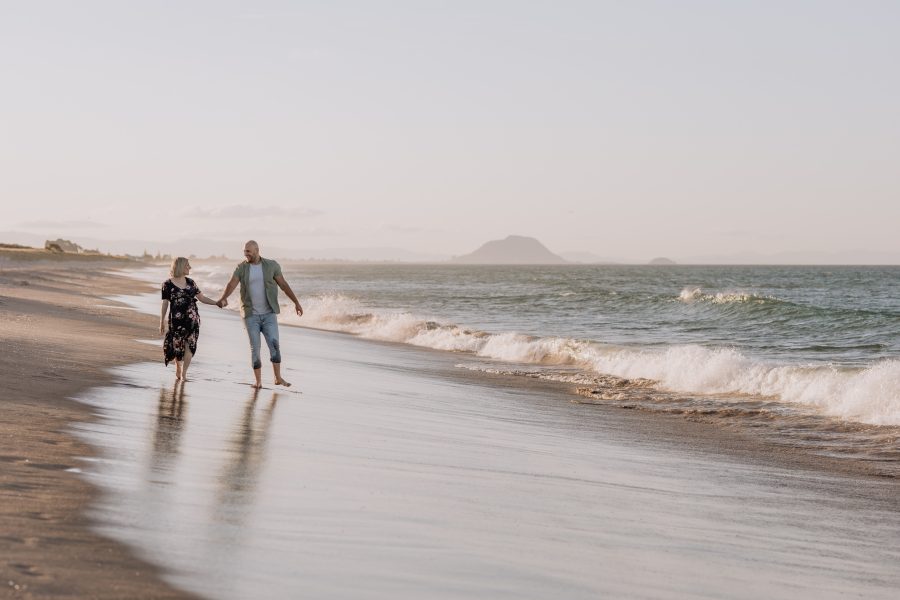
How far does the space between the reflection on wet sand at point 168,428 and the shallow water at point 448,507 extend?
0.03 m

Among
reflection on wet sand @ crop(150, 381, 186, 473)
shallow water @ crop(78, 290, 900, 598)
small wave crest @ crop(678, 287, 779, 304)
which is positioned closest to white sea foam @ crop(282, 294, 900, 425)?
shallow water @ crop(78, 290, 900, 598)

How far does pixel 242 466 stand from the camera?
722 cm

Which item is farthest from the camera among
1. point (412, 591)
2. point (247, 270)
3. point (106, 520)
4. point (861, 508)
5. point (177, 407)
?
point (247, 270)

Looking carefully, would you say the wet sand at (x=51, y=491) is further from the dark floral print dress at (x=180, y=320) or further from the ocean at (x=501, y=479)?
the dark floral print dress at (x=180, y=320)

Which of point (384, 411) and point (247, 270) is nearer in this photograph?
point (384, 411)

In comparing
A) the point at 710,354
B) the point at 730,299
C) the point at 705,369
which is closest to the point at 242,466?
the point at 705,369

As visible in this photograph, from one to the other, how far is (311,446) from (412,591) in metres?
4.00

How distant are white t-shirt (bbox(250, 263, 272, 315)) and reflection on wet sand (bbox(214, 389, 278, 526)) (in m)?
2.53

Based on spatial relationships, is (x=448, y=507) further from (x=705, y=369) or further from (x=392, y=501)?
(x=705, y=369)

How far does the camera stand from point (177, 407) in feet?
32.8

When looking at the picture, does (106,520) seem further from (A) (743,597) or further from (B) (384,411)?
(B) (384,411)

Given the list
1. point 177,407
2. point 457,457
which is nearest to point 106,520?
point 457,457

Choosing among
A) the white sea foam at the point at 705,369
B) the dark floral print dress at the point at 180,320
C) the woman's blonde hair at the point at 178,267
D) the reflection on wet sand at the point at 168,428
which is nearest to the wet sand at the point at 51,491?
the reflection on wet sand at the point at 168,428

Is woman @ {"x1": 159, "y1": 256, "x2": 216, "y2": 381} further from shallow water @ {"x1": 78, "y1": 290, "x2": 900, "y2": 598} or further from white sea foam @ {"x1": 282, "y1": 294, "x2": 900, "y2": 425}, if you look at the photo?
white sea foam @ {"x1": 282, "y1": 294, "x2": 900, "y2": 425}
